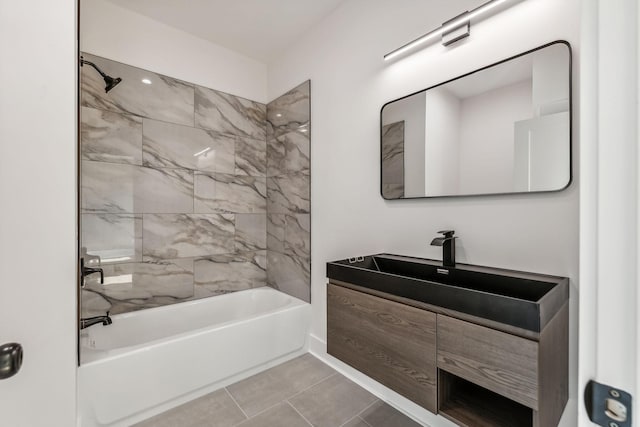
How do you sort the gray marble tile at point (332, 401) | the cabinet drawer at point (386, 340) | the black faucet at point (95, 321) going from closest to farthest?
the cabinet drawer at point (386, 340)
the gray marble tile at point (332, 401)
the black faucet at point (95, 321)

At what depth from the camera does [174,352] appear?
1.94 metres

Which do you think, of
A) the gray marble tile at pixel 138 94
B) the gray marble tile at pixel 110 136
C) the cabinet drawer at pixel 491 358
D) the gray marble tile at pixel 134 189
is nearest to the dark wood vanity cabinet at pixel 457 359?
the cabinet drawer at pixel 491 358

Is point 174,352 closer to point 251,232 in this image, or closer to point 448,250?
point 251,232

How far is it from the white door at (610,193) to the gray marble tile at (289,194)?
2375 mm

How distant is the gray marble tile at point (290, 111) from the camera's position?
276 centimetres

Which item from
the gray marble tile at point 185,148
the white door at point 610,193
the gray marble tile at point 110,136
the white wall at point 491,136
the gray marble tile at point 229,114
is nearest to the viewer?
the white door at point 610,193

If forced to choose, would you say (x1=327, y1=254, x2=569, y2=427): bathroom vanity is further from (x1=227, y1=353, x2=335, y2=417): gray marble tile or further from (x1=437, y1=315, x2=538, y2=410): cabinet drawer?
(x1=227, y1=353, x2=335, y2=417): gray marble tile

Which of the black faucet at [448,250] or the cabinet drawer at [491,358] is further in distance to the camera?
the black faucet at [448,250]

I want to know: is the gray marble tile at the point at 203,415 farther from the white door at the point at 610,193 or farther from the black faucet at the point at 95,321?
the white door at the point at 610,193

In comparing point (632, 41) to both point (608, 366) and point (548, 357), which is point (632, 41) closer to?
point (608, 366)

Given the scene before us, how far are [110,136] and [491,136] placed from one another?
109 inches

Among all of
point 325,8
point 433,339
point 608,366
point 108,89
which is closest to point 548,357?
point 433,339

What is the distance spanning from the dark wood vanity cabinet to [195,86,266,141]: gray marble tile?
2166 millimetres

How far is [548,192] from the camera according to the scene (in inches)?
54.3
